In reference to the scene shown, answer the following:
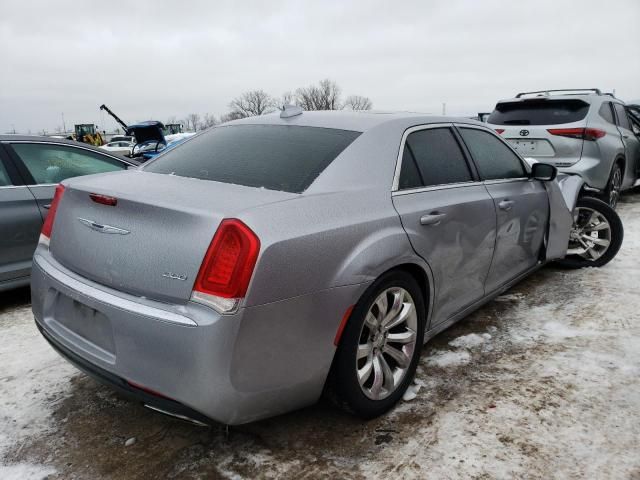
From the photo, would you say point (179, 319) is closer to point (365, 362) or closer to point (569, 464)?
point (365, 362)

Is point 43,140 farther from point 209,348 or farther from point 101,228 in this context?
point 209,348

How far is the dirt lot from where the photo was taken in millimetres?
2174

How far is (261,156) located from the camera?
8.54 ft

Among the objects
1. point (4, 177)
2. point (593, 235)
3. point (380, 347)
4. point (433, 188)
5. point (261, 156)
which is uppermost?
point (261, 156)

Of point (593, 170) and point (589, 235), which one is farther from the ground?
point (593, 170)

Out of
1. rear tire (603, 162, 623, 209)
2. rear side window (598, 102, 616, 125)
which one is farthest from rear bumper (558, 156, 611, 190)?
rear side window (598, 102, 616, 125)

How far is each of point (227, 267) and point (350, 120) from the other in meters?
1.35

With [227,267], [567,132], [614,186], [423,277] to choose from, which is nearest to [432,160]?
[423,277]

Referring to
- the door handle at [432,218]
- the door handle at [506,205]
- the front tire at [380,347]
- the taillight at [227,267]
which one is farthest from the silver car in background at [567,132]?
the taillight at [227,267]

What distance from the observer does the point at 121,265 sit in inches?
81.5

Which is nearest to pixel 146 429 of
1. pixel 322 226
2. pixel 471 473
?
pixel 322 226

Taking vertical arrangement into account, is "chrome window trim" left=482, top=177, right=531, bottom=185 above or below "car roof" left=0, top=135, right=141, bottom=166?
below

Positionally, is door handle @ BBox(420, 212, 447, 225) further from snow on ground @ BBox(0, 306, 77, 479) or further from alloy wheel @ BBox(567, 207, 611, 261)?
alloy wheel @ BBox(567, 207, 611, 261)

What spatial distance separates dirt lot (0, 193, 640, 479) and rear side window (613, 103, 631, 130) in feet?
17.5
